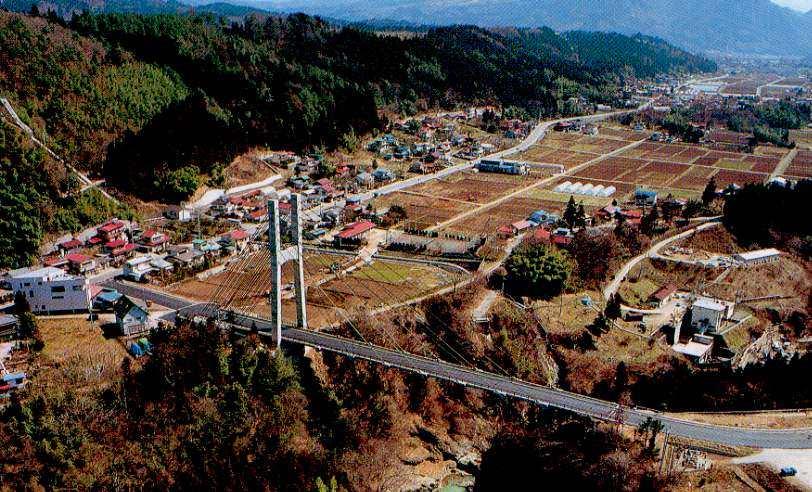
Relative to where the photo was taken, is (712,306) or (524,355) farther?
(712,306)

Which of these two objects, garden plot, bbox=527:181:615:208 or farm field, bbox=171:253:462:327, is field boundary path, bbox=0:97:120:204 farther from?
garden plot, bbox=527:181:615:208

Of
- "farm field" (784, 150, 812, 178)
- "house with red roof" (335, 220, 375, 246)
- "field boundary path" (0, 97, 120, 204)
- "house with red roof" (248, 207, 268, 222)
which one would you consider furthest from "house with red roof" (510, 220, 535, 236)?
"farm field" (784, 150, 812, 178)

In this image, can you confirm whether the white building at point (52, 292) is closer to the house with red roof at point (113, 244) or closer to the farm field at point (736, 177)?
the house with red roof at point (113, 244)

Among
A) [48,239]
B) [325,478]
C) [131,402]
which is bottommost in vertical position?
[325,478]

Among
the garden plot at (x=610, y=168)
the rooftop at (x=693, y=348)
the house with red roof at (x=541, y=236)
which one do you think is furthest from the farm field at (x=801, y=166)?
the rooftop at (x=693, y=348)

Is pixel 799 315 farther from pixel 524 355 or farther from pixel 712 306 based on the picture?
pixel 524 355

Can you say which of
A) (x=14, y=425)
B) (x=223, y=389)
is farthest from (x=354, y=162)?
(x=14, y=425)

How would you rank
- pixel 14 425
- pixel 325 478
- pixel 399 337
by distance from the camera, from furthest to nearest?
pixel 399 337 → pixel 325 478 → pixel 14 425
